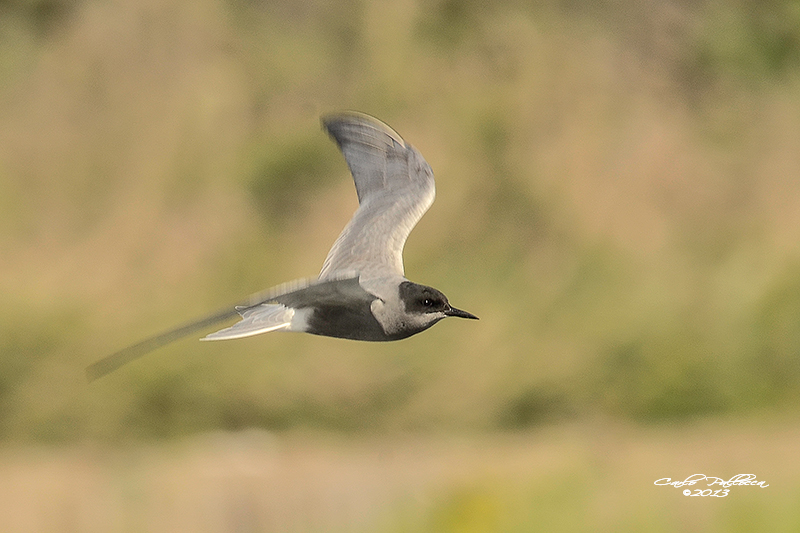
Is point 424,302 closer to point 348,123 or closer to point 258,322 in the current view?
point 258,322

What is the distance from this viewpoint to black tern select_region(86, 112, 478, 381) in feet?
3.98

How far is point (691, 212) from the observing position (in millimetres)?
4531

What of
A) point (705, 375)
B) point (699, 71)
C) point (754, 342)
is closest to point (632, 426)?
point (705, 375)

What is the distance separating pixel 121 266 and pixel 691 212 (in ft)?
9.13

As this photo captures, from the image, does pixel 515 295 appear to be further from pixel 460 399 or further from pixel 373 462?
pixel 373 462

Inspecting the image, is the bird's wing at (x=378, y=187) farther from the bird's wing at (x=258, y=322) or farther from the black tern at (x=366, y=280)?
the bird's wing at (x=258, y=322)

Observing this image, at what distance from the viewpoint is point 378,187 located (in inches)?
68.8

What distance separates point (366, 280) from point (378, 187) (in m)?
0.41
